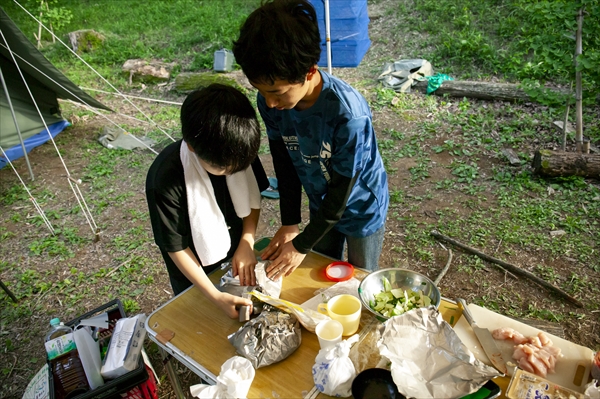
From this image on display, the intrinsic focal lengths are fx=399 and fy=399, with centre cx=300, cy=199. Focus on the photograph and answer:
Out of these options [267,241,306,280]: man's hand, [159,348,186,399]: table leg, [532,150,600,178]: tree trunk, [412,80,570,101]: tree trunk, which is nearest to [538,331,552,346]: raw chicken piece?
[267,241,306,280]: man's hand

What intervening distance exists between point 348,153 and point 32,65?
14.9 ft

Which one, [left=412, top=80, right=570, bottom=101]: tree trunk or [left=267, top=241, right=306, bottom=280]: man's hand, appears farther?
[left=412, top=80, right=570, bottom=101]: tree trunk

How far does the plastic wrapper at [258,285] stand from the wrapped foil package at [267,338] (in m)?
0.16

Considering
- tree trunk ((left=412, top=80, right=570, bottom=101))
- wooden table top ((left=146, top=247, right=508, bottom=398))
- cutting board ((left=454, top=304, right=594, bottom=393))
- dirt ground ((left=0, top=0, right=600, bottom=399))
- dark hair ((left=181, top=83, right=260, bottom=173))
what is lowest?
dirt ground ((left=0, top=0, right=600, bottom=399))

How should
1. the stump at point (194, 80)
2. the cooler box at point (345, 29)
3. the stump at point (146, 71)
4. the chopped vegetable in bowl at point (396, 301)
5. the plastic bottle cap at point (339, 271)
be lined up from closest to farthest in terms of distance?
the chopped vegetable in bowl at point (396, 301) < the plastic bottle cap at point (339, 271) < the cooler box at point (345, 29) < the stump at point (194, 80) < the stump at point (146, 71)

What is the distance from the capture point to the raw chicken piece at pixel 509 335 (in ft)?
4.22

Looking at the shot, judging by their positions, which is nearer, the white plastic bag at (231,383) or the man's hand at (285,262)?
the white plastic bag at (231,383)

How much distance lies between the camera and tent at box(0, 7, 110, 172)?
4.29 m

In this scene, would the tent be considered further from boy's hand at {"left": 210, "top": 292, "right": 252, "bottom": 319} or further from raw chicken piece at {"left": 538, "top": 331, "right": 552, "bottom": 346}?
raw chicken piece at {"left": 538, "top": 331, "right": 552, "bottom": 346}

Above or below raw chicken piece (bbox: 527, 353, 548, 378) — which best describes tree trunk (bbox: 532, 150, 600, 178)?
below

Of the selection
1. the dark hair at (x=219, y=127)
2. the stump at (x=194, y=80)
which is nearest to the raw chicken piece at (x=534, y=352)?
the dark hair at (x=219, y=127)

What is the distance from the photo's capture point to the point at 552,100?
3.79 metres

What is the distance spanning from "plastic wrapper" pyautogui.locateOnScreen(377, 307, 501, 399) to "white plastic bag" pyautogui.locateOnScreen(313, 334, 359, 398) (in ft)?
0.36

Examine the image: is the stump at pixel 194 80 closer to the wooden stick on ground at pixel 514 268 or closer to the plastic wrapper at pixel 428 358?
the wooden stick on ground at pixel 514 268
